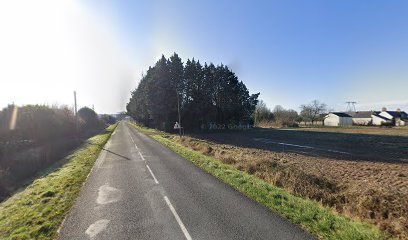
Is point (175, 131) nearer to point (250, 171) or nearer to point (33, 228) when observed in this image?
point (250, 171)

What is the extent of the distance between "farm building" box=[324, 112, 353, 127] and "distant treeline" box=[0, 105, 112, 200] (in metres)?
97.4

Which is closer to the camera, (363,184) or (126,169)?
(363,184)

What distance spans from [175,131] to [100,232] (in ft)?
159

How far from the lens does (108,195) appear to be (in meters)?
10.2

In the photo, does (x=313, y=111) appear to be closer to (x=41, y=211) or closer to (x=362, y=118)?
(x=362, y=118)

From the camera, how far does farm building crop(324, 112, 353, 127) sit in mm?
102350

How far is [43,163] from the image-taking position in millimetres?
19781

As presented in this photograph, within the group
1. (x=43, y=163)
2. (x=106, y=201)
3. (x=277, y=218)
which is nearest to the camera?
(x=277, y=218)

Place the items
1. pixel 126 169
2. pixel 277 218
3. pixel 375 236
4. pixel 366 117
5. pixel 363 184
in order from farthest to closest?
pixel 366 117 → pixel 126 169 → pixel 363 184 → pixel 277 218 → pixel 375 236

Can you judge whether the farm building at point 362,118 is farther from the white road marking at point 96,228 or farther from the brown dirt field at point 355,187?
the white road marking at point 96,228

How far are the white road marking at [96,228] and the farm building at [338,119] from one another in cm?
10925

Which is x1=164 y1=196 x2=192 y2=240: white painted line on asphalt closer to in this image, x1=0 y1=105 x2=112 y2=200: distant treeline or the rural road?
the rural road

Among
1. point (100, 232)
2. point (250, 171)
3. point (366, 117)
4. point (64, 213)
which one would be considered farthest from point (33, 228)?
point (366, 117)

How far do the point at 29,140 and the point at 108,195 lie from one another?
80.9 ft
